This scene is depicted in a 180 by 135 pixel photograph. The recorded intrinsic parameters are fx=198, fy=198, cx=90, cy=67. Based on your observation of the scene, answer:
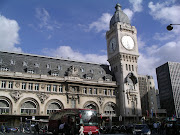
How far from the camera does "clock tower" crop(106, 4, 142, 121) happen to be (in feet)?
183

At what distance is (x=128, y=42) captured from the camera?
61.7 meters

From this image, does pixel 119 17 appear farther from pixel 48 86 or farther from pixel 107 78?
pixel 48 86

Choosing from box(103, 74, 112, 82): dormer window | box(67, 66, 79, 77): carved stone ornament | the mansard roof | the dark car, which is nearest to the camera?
the dark car

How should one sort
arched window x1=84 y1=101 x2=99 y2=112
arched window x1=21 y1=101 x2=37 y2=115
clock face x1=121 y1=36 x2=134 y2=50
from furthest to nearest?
clock face x1=121 y1=36 x2=134 y2=50 < arched window x1=84 y1=101 x2=99 y2=112 < arched window x1=21 y1=101 x2=37 y2=115

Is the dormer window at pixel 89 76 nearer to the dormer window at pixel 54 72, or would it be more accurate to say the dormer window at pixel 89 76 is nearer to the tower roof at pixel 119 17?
the dormer window at pixel 54 72

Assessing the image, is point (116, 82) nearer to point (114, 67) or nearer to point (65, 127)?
point (114, 67)

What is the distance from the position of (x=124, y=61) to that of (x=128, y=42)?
6640 millimetres

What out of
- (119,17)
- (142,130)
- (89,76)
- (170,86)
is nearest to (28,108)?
(89,76)

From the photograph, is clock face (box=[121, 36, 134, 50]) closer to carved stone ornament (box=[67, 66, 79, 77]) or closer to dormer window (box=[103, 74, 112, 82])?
dormer window (box=[103, 74, 112, 82])

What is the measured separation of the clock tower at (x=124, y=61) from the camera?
183 ft

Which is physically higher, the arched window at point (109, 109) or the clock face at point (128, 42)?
the clock face at point (128, 42)

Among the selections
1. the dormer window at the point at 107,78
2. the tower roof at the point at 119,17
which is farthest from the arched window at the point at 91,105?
the tower roof at the point at 119,17

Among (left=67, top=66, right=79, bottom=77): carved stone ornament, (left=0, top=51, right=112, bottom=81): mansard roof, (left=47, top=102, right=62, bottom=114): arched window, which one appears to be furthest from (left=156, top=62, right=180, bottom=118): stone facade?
(left=47, top=102, right=62, bottom=114): arched window

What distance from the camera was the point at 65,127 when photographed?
24641 millimetres
